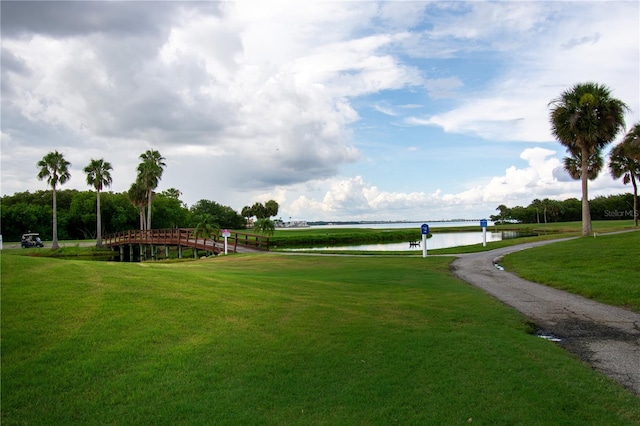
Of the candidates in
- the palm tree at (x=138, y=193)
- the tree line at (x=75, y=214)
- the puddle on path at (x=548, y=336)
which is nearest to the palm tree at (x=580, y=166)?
the puddle on path at (x=548, y=336)

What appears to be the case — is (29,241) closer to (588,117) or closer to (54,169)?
(54,169)

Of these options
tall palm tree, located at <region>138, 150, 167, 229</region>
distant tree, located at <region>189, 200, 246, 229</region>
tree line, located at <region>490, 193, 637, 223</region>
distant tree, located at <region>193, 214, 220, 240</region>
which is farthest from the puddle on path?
distant tree, located at <region>189, 200, 246, 229</region>

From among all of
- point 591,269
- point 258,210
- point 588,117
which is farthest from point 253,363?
point 258,210

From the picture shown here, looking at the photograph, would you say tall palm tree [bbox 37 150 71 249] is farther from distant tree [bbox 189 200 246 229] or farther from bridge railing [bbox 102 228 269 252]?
distant tree [bbox 189 200 246 229]

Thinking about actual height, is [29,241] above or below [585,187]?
below

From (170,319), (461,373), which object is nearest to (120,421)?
(170,319)

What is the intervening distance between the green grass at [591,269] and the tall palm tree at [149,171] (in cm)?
5357

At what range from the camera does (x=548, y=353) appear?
22.9ft

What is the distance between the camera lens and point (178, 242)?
144 feet

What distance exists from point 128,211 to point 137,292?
90075mm

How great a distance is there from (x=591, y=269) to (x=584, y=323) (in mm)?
8666

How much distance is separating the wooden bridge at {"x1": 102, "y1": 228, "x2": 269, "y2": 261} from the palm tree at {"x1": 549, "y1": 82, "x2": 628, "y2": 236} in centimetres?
2618

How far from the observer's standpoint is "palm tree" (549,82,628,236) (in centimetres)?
2912

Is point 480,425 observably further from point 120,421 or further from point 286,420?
point 120,421
